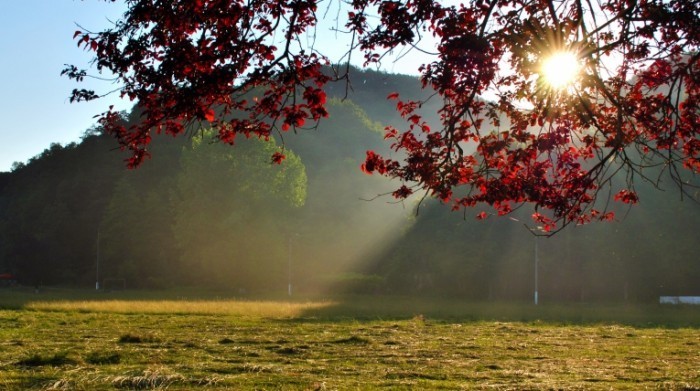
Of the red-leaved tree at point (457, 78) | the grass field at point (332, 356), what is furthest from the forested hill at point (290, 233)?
the red-leaved tree at point (457, 78)

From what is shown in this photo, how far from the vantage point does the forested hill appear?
177ft

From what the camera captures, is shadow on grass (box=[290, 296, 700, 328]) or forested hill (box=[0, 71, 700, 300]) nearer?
shadow on grass (box=[290, 296, 700, 328])

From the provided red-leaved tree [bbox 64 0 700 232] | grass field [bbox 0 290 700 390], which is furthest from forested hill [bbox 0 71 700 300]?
red-leaved tree [bbox 64 0 700 232]

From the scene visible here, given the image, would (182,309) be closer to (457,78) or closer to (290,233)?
(457,78)

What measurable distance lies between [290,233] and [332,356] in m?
50.5

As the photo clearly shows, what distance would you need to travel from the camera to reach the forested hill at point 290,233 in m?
54.1

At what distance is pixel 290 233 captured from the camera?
6631 centimetres

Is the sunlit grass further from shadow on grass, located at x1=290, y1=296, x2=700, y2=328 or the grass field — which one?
the grass field

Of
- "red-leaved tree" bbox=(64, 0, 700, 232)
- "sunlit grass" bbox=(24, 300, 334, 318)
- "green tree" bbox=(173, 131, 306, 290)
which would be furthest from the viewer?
"green tree" bbox=(173, 131, 306, 290)

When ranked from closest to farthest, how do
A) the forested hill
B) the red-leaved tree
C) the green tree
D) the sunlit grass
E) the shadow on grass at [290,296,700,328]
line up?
the red-leaved tree, the shadow on grass at [290,296,700,328], the sunlit grass, the forested hill, the green tree

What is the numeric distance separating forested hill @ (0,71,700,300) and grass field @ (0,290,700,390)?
23.3 m

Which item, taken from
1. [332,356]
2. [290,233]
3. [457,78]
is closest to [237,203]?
[290,233]

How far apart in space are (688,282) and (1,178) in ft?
243

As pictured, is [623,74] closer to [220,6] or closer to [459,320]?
[220,6]
